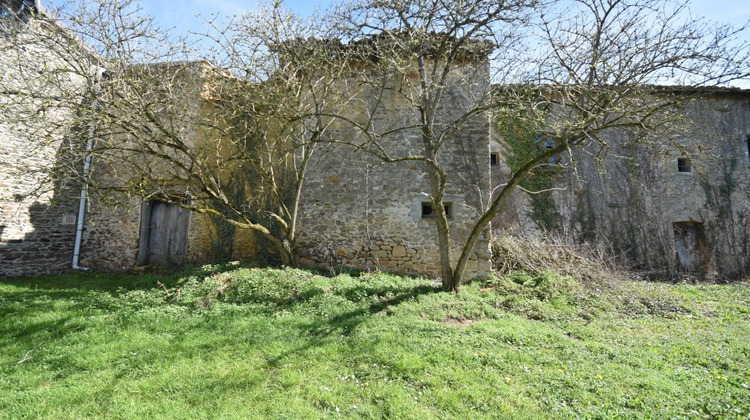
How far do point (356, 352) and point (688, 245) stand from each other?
12153 millimetres

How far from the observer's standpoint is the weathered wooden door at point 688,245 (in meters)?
11.2

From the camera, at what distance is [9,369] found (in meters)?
3.64

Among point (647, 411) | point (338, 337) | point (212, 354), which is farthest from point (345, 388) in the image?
point (647, 411)

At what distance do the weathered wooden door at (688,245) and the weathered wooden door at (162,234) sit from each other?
554 inches

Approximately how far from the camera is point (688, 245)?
1130cm

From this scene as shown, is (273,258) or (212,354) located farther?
(273,258)

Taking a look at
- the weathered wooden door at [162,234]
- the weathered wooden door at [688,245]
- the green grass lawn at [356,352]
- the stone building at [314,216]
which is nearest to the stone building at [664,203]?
the weathered wooden door at [688,245]

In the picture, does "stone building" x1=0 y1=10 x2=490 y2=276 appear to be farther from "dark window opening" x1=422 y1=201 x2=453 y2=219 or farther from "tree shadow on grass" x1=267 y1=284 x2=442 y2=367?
"tree shadow on grass" x1=267 y1=284 x2=442 y2=367

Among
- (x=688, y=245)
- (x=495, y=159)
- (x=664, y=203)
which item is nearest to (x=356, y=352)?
(x=495, y=159)

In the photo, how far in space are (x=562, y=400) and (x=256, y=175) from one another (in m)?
7.66

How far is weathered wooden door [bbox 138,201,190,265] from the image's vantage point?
359 inches

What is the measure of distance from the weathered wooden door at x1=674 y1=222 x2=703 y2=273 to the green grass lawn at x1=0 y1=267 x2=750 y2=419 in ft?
16.7

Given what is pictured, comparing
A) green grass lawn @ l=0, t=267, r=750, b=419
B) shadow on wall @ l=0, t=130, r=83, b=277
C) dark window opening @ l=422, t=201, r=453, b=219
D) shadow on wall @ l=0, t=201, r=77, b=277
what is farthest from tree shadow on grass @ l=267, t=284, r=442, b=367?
shadow on wall @ l=0, t=201, r=77, b=277

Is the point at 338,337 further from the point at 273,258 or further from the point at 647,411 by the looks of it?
the point at 273,258
